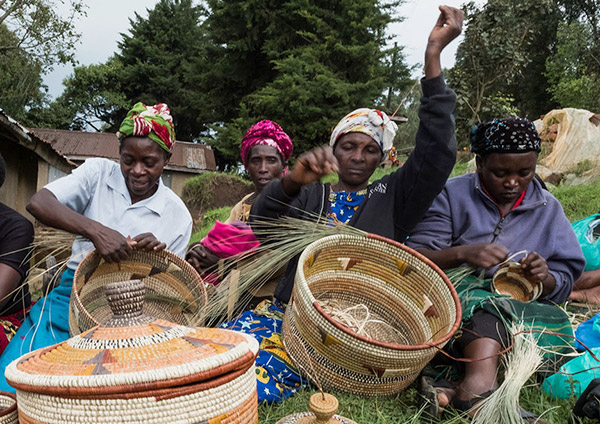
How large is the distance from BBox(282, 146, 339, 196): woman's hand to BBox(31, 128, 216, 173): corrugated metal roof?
16.1 meters

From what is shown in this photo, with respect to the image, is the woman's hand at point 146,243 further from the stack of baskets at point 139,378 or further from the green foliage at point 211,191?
the green foliage at point 211,191

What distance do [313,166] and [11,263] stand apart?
152cm

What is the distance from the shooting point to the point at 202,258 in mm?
2490

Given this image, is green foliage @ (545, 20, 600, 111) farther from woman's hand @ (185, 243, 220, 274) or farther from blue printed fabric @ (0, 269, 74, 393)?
blue printed fabric @ (0, 269, 74, 393)

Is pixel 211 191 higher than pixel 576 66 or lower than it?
lower

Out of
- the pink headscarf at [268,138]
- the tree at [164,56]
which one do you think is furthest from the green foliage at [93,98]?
the pink headscarf at [268,138]

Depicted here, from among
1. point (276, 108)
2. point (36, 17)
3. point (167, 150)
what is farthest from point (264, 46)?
point (167, 150)

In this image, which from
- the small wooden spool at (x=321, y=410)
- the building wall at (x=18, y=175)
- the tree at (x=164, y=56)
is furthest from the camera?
the tree at (x=164, y=56)

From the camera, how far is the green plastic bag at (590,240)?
2.94 metres

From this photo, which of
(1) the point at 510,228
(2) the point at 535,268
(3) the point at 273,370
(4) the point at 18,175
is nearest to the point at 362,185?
(1) the point at 510,228

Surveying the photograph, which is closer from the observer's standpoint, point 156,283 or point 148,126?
point 156,283

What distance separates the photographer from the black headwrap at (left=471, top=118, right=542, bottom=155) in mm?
2129

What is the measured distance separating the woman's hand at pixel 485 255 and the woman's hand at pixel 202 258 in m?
1.24

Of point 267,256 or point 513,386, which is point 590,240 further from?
point 267,256
